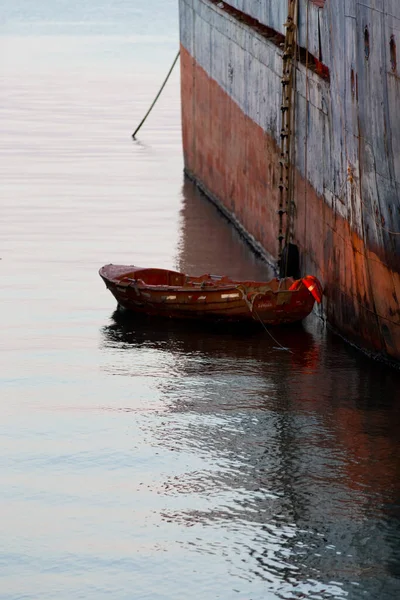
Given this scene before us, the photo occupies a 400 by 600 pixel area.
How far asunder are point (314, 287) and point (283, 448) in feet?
14.8

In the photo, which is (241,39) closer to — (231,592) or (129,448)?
(129,448)

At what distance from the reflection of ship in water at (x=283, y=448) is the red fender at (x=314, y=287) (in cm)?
57

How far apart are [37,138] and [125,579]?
3014 centimetres

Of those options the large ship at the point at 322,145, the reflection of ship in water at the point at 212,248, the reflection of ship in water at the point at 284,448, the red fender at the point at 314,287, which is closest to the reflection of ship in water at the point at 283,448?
the reflection of ship in water at the point at 284,448

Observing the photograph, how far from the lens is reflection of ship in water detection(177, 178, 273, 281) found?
71.9ft

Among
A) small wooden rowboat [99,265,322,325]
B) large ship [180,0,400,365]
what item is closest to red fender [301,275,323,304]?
small wooden rowboat [99,265,322,325]

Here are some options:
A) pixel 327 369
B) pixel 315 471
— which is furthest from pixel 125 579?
pixel 327 369

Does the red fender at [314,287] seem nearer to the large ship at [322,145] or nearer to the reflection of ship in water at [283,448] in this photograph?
the large ship at [322,145]

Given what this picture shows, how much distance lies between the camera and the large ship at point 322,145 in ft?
48.0

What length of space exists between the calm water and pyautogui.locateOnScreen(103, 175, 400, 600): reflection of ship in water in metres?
0.03

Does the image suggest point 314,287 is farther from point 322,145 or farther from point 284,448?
point 284,448

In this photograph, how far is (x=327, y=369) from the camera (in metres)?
15.9

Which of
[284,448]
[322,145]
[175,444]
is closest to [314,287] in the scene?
[322,145]

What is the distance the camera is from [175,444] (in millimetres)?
13172
